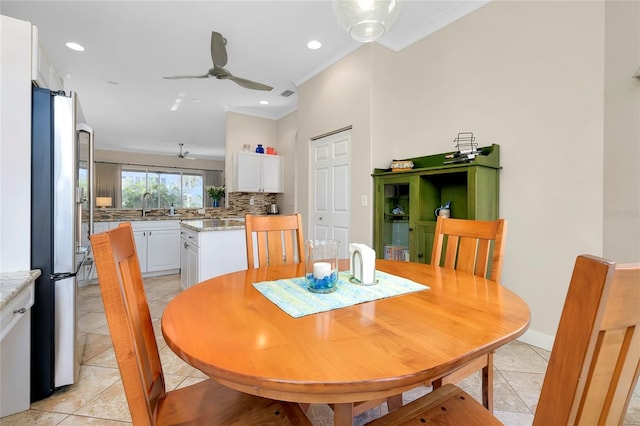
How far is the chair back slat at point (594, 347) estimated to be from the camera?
1.32 ft

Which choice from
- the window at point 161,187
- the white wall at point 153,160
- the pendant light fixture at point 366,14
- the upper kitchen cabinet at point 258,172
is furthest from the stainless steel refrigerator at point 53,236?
the white wall at point 153,160

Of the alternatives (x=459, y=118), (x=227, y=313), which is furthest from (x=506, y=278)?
(x=227, y=313)

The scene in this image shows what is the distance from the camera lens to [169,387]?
69.2 inches

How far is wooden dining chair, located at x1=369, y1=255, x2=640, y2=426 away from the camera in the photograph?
0.40m

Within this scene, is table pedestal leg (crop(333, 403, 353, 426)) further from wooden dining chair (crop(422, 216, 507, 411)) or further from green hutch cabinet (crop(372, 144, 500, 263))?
green hutch cabinet (crop(372, 144, 500, 263))

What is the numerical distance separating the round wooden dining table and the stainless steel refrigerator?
3.67ft

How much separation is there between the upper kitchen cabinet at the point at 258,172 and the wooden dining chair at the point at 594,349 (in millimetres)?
5001

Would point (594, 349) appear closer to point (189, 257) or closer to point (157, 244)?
point (189, 257)

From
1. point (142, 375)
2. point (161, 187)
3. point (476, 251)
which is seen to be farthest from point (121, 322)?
point (161, 187)

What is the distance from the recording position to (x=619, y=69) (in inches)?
73.4

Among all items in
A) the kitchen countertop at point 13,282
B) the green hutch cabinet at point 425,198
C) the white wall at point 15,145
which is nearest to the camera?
the kitchen countertop at point 13,282

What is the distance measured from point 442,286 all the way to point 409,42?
9.64 feet

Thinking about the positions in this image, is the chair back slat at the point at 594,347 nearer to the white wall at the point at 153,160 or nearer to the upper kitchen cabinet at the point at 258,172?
the upper kitchen cabinet at the point at 258,172

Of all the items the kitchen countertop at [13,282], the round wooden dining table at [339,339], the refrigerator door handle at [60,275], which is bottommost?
the refrigerator door handle at [60,275]
